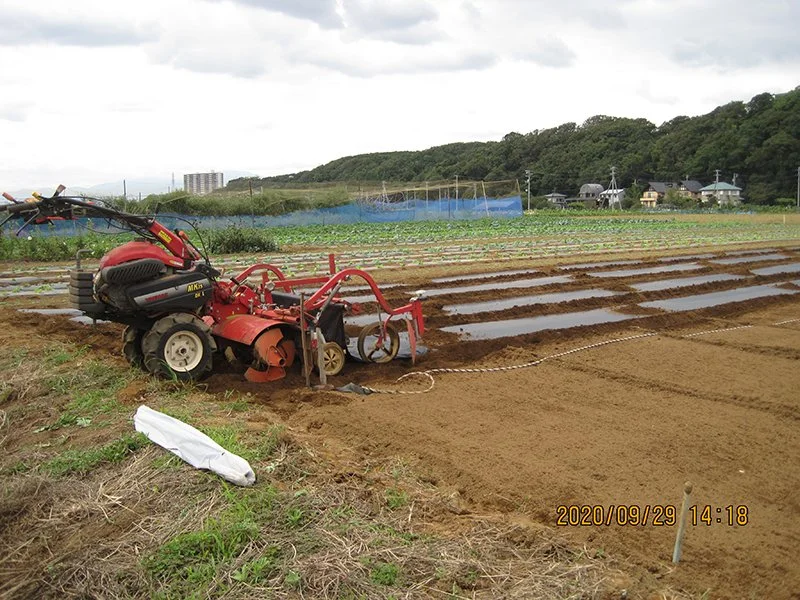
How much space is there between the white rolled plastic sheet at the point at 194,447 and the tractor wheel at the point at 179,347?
1.79 metres

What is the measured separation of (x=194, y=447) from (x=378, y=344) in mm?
3812

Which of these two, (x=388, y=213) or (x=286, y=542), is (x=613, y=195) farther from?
(x=286, y=542)

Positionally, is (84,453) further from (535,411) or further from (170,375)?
(535,411)

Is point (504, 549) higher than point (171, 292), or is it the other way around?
point (171, 292)

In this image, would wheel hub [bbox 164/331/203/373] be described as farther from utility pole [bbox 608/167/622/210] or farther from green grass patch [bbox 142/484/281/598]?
utility pole [bbox 608/167/622/210]

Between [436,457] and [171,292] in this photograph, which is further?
[171,292]

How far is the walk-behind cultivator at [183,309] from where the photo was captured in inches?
281

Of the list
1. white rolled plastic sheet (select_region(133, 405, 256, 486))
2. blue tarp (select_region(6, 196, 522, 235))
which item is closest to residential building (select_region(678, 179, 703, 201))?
blue tarp (select_region(6, 196, 522, 235))

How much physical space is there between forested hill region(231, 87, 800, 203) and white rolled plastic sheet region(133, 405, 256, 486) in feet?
239

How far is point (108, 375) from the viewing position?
7.70 meters

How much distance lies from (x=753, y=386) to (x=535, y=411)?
2612 mm

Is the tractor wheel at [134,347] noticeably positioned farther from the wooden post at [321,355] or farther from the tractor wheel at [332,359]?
the wooden post at [321,355]

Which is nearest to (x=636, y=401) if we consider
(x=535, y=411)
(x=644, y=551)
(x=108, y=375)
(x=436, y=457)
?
(x=535, y=411)

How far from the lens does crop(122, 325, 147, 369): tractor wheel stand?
7980mm
